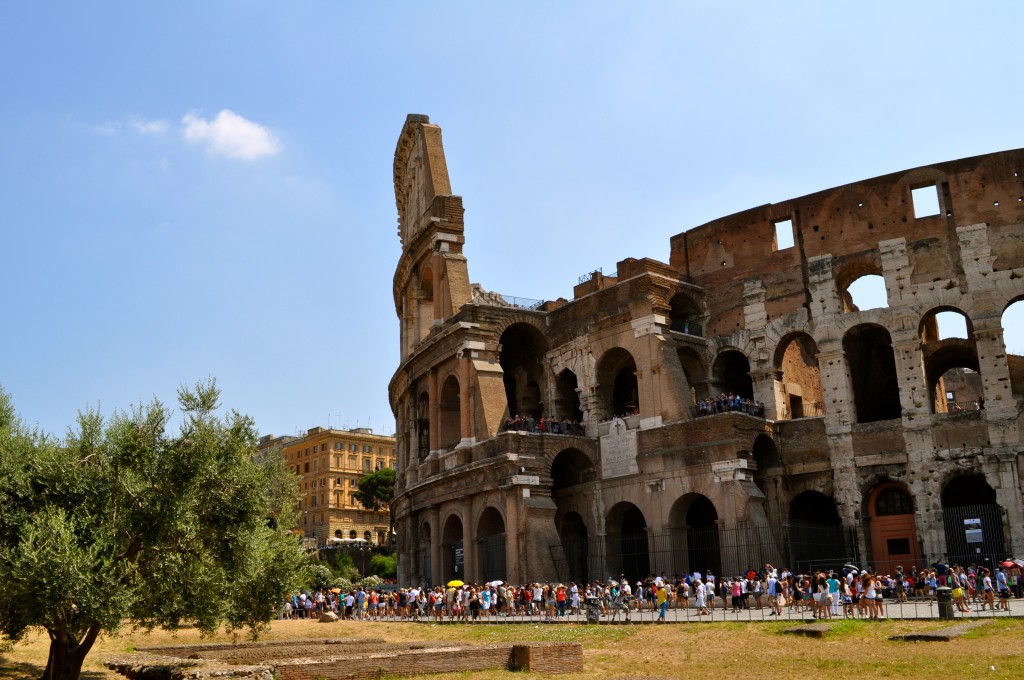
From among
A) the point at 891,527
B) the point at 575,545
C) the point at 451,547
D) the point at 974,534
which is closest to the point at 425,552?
the point at 451,547

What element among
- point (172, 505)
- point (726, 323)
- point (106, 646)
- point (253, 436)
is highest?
point (726, 323)

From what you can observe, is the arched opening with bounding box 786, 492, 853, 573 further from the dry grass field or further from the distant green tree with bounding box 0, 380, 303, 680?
the distant green tree with bounding box 0, 380, 303, 680

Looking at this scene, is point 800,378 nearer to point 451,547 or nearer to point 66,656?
point 451,547

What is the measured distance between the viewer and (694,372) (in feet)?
111

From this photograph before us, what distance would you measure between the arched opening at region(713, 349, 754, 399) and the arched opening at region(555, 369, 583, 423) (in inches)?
210

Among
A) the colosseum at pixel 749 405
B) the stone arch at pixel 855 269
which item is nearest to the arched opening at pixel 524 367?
the colosseum at pixel 749 405

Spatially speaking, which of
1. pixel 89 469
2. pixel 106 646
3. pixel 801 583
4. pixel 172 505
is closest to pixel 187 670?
pixel 172 505

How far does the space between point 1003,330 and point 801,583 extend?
10.8 m

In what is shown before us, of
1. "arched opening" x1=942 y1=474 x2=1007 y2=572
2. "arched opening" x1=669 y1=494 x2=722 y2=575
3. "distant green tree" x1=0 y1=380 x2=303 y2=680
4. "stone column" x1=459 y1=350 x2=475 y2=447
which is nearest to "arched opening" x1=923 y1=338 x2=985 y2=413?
"arched opening" x1=942 y1=474 x2=1007 y2=572

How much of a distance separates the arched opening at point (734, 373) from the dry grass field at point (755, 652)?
13580 millimetres

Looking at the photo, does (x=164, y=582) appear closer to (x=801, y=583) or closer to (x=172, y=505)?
(x=172, y=505)

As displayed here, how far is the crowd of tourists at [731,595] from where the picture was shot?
2088 cm

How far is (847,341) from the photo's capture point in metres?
31.6

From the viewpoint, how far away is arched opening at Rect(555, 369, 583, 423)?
36.1 m
